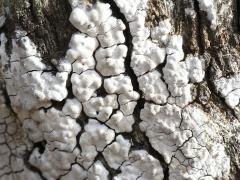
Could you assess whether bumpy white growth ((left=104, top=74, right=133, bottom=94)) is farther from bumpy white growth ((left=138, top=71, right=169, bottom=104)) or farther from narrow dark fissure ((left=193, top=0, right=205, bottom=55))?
narrow dark fissure ((left=193, top=0, right=205, bottom=55))

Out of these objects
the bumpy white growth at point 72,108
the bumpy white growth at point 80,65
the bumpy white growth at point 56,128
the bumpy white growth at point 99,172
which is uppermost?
the bumpy white growth at point 80,65

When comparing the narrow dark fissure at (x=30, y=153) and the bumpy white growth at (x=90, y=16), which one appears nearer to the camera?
the bumpy white growth at (x=90, y=16)

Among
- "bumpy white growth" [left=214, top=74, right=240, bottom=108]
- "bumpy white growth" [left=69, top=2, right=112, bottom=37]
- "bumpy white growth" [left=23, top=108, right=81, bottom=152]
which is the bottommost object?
"bumpy white growth" [left=23, top=108, right=81, bottom=152]

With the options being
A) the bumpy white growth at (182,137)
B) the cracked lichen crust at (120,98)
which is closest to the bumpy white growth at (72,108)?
the cracked lichen crust at (120,98)

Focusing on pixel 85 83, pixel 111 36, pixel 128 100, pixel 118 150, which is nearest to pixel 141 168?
pixel 118 150

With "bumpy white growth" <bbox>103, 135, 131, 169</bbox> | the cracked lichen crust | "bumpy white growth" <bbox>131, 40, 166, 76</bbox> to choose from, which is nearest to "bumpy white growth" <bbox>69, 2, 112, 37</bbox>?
the cracked lichen crust

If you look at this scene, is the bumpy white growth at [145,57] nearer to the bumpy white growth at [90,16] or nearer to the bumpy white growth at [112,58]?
the bumpy white growth at [112,58]

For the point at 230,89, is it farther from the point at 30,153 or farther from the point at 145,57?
the point at 30,153

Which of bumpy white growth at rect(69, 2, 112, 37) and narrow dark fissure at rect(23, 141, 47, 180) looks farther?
narrow dark fissure at rect(23, 141, 47, 180)

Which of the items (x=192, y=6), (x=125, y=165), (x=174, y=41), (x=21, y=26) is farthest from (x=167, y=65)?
(x=21, y=26)
